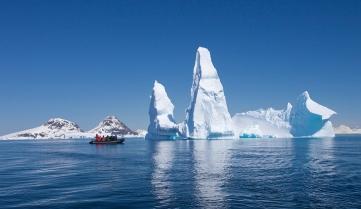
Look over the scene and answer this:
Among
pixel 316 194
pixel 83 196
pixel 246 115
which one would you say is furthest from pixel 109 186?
pixel 246 115

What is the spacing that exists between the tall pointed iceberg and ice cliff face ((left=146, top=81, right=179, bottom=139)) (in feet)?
33.4

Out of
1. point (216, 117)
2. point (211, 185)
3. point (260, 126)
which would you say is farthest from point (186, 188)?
point (260, 126)

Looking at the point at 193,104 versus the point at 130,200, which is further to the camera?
the point at 193,104

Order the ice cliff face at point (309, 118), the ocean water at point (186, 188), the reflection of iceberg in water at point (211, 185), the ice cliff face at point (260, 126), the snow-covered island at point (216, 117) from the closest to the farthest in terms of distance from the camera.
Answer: the ocean water at point (186, 188), the reflection of iceberg in water at point (211, 185), the snow-covered island at point (216, 117), the ice cliff face at point (309, 118), the ice cliff face at point (260, 126)

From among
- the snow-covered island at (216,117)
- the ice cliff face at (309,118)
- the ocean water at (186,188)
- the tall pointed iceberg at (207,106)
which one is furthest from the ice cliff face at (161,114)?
the ocean water at (186,188)

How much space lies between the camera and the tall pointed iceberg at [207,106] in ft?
466

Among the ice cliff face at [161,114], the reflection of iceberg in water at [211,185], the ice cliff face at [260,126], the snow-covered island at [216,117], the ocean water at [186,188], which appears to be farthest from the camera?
the ice cliff face at [260,126]

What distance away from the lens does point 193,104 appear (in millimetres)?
144875

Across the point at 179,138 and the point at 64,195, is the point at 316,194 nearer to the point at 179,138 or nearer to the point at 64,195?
the point at 64,195

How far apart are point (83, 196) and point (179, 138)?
443 feet

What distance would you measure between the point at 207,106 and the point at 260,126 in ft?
123

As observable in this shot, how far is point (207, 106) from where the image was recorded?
467ft

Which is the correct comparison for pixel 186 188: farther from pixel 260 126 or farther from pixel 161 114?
pixel 260 126

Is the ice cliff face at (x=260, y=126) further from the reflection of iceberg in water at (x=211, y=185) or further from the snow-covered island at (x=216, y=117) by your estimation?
the reflection of iceberg in water at (x=211, y=185)
